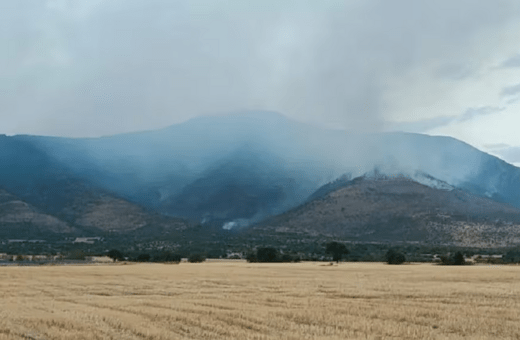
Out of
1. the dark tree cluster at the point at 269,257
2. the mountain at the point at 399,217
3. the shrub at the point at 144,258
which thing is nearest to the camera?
the dark tree cluster at the point at 269,257

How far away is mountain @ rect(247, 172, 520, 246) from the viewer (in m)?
148

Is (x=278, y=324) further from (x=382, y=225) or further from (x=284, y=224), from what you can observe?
(x=284, y=224)

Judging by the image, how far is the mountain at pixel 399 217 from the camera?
486ft

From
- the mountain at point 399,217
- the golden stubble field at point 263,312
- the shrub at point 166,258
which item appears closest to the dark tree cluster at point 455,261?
the shrub at point 166,258

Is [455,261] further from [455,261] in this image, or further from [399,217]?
[399,217]

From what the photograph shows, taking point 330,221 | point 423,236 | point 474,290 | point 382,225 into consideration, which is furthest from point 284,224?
point 474,290

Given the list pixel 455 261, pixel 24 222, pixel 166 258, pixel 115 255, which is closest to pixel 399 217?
pixel 166 258

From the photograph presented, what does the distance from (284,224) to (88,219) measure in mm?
57568

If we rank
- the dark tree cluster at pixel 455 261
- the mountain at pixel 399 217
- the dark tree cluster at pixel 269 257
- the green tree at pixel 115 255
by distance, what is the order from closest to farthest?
the dark tree cluster at pixel 455 261, the dark tree cluster at pixel 269 257, the green tree at pixel 115 255, the mountain at pixel 399 217

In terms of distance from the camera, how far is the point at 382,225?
6442 inches

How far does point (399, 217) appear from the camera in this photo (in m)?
164

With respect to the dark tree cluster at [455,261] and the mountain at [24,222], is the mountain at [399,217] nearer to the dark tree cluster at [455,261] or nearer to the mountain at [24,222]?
the mountain at [24,222]

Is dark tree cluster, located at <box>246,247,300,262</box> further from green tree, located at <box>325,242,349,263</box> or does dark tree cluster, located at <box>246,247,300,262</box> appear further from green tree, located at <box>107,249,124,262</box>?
green tree, located at <box>107,249,124,262</box>

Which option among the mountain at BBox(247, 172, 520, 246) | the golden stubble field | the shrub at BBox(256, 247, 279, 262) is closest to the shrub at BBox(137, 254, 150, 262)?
the shrub at BBox(256, 247, 279, 262)
